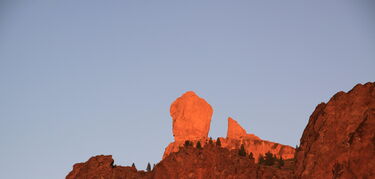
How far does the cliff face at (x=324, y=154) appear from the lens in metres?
108

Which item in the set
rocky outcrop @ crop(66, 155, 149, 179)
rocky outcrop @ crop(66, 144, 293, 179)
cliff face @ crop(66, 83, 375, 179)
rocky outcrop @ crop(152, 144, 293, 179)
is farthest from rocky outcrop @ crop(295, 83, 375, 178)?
rocky outcrop @ crop(66, 155, 149, 179)

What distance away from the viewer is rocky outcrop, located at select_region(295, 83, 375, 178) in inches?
4227

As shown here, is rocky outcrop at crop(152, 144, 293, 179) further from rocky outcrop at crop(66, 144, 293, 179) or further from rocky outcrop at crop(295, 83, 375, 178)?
rocky outcrop at crop(295, 83, 375, 178)

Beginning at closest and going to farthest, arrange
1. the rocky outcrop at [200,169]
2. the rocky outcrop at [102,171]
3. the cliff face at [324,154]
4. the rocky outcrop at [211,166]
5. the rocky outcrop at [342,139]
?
the rocky outcrop at [342,139]
the cliff face at [324,154]
the rocky outcrop at [211,166]
the rocky outcrop at [200,169]
the rocky outcrop at [102,171]

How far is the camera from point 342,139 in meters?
112

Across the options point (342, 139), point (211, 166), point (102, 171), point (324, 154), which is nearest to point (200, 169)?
point (211, 166)

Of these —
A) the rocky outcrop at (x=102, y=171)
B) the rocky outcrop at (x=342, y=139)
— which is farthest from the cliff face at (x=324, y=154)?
the rocky outcrop at (x=102, y=171)

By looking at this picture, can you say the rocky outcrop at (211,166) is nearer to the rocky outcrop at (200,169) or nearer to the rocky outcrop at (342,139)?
the rocky outcrop at (200,169)

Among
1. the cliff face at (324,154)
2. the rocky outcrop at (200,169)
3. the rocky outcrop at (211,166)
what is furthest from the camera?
the rocky outcrop at (200,169)

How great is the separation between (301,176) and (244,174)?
18.4 m

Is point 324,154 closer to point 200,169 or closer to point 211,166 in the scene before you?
point 211,166

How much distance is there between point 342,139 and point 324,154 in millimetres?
3938

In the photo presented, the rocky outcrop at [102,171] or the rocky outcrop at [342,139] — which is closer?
the rocky outcrop at [342,139]

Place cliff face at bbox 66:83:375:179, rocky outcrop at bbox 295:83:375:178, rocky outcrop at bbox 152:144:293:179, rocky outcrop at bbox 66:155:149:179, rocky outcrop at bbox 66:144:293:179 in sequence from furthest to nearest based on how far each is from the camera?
rocky outcrop at bbox 66:155:149:179, rocky outcrop at bbox 66:144:293:179, rocky outcrop at bbox 152:144:293:179, cliff face at bbox 66:83:375:179, rocky outcrop at bbox 295:83:375:178
